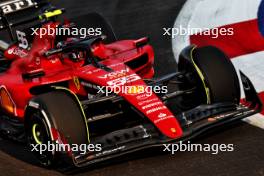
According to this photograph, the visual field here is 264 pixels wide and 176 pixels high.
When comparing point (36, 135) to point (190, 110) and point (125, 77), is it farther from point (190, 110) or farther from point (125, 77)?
point (190, 110)

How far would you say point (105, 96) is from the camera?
8.00 meters

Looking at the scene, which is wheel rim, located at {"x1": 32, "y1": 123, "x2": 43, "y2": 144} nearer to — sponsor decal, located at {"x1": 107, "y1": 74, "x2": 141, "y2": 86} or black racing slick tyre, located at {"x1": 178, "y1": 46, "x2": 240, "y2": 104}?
sponsor decal, located at {"x1": 107, "y1": 74, "x2": 141, "y2": 86}

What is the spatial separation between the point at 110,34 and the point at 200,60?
→ 240cm

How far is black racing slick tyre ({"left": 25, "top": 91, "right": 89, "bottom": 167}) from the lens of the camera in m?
7.45

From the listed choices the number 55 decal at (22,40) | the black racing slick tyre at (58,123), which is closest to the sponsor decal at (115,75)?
the black racing slick tyre at (58,123)

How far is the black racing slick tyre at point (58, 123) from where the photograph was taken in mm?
7449

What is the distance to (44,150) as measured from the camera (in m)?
7.68

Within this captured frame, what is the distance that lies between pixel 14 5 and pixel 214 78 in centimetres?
366


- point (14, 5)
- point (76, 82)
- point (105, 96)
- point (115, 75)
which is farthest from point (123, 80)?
point (14, 5)

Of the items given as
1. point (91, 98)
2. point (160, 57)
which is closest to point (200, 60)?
point (91, 98)

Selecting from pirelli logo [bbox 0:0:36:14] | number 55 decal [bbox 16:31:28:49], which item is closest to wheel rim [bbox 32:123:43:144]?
number 55 decal [bbox 16:31:28:49]

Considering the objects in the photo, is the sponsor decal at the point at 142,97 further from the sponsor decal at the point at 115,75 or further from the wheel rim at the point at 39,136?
the wheel rim at the point at 39,136

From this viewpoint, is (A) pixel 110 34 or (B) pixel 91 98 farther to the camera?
(A) pixel 110 34

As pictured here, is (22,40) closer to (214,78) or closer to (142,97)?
(142,97)
